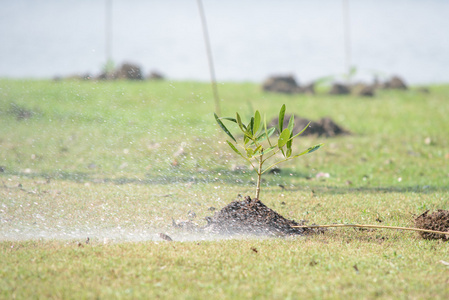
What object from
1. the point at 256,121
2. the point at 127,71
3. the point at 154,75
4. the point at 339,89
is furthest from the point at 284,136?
the point at 154,75

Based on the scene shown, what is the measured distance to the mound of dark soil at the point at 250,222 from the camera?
412cm

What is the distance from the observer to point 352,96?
47.4 ft

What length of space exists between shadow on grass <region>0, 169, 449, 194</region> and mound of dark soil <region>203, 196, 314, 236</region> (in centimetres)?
170

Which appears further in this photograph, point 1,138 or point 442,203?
point 1,138

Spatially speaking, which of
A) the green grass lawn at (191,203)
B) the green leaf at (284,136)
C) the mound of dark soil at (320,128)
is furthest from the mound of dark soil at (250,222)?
the mound of dark soil at (320,128)

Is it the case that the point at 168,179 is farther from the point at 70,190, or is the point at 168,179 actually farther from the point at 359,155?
the point at 359,155

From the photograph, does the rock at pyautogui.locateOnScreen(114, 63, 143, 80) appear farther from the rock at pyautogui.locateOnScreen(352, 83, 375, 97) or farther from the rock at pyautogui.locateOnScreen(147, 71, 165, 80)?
the rock at pyautogui.locateOnScreen(352, 83, 375, 97)

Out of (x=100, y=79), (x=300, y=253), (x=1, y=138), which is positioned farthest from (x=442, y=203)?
(x=100, y=79)

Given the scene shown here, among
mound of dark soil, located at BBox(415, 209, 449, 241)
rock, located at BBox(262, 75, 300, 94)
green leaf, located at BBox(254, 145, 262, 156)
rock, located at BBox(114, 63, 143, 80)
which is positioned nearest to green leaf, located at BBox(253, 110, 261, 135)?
green leaf, located at BBox(254, 145, 262, 156)

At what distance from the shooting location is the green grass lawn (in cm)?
306

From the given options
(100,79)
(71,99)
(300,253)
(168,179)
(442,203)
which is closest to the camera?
(300,253)

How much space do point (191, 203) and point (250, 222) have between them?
927 mm

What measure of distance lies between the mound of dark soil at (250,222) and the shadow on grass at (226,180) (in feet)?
5.58

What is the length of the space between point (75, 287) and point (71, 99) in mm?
10722
